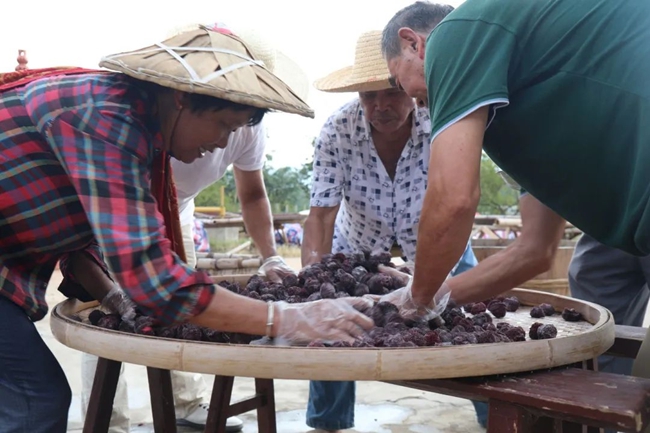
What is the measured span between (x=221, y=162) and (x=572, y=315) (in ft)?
5.74

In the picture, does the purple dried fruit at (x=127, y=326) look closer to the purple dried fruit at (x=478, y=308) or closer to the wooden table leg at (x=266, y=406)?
the wooden table leg at (x=266, y=406)

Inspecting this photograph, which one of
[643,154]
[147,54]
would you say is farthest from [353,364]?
[147,54]

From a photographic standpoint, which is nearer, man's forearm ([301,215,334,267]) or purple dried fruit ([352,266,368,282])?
purple dried fruit ([352,266,368,282])

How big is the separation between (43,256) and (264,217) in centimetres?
164

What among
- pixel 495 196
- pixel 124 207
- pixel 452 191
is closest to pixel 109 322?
pixel 124 207

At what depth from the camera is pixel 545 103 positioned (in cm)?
160

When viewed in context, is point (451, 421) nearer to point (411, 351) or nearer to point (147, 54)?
point (411, 351)

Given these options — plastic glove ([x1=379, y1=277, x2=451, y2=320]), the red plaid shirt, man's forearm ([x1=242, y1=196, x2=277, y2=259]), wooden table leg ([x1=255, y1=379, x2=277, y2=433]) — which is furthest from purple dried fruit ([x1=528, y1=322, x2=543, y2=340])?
man's forearm ([x1=242, y1=196, x2=277, y2=259])

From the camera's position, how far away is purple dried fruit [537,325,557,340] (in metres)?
1.67

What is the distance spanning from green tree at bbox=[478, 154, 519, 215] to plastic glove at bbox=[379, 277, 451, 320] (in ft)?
55.3

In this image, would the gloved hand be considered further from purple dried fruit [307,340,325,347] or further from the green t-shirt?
the green t-shirt

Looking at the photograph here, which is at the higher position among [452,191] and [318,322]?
[452,191]

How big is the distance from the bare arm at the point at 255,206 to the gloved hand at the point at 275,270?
37 centimetres

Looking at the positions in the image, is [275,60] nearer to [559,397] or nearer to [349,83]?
[349,83]
